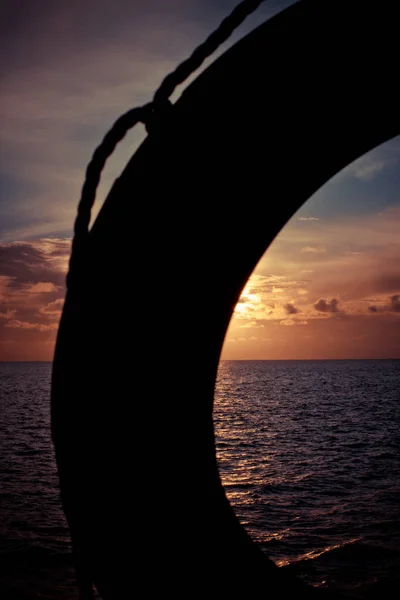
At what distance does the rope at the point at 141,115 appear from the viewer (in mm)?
1410

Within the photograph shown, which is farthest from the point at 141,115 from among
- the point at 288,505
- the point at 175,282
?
the point at 288,505

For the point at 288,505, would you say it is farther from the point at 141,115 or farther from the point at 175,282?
the point at 141,115

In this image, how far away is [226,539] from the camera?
5.00ft

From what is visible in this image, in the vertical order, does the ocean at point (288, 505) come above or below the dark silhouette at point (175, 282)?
below

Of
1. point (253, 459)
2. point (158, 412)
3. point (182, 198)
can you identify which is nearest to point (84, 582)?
point (158, 412)

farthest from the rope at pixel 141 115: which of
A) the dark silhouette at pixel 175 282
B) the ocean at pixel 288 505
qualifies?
the ocean at pixel 288 505

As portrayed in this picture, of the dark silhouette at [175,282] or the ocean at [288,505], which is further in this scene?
the ocean at [288,505]

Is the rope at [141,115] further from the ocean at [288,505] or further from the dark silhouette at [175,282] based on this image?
the ocean at [288,505]

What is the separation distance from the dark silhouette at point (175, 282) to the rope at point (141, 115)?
3 centimetres

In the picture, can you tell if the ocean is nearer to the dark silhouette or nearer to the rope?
the dark silhouette

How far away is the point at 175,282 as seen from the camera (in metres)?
1.46

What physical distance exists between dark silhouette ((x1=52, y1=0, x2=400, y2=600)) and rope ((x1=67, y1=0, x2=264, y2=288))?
27 millimetres

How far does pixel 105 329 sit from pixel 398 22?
3.79 ft

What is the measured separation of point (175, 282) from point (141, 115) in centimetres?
47
